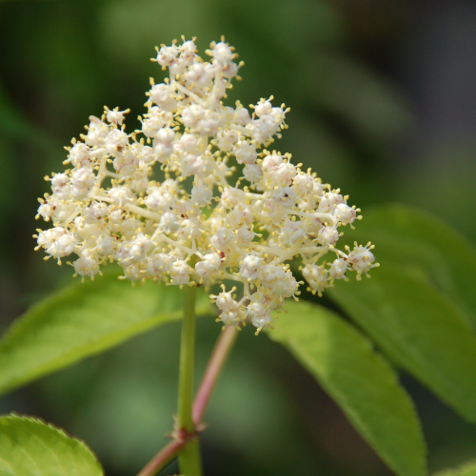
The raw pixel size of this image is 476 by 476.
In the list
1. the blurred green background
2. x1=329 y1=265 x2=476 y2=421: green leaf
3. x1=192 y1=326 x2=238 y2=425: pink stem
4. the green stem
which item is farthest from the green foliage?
the blurred green background

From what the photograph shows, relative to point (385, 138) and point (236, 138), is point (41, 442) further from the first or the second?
point (385, 138)

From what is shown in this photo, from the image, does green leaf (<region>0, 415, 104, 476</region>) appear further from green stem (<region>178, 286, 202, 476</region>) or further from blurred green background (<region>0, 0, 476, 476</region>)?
blurred green background (<region>0, 0, 476, 476</region>)

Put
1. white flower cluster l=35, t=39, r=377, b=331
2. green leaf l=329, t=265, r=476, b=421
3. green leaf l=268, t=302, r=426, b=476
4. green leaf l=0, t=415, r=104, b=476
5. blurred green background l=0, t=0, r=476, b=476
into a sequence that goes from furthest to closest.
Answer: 1. blurred green background l=0, t=0, r=476, b=476
2. green leaf l=329, t=265, r=476, b=421
3. green leaf l=268, t=302, r=426, b=476
4. green leaf l=0, t=415, r=104, b=476
5. white flower cluster l=35, t=39, r=377, b=331

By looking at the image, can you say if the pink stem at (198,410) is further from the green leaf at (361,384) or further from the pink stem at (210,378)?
the green leaf at (361,384)

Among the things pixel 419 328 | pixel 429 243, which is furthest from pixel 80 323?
pixel 429 243

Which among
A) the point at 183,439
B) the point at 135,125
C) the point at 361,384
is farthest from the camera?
the point at 135,125

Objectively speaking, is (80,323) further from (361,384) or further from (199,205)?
(361,384)
